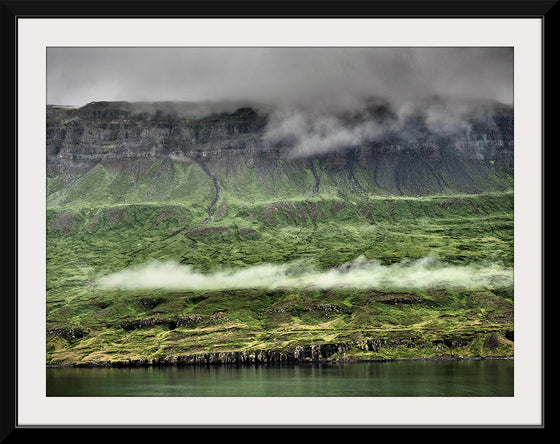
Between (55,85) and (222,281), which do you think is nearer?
(55,85)

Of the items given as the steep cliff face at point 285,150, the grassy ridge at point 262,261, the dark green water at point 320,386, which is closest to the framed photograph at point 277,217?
the dark green water at point 320,386

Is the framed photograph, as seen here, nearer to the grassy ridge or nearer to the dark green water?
the dark green water

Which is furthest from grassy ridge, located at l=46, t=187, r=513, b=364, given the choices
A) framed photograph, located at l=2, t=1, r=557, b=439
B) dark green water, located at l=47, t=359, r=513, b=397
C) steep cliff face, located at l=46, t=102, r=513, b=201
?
dark green water, located at l=47, t=359, r=513, b=397

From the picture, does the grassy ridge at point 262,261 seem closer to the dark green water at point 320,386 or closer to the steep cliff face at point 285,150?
the steep cliff face at point 285,150
